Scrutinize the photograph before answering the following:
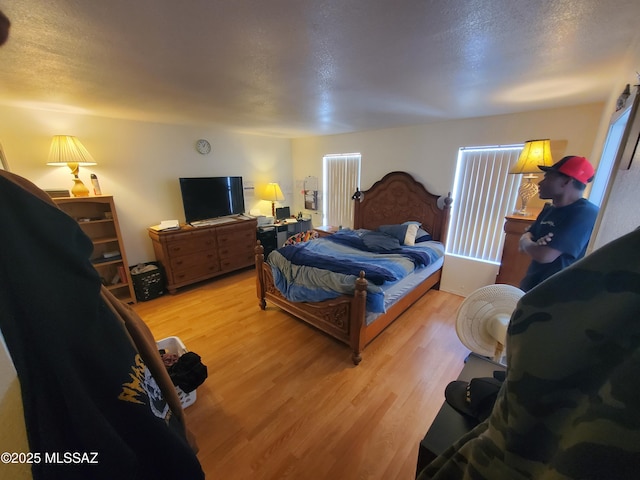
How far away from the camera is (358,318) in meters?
1.99

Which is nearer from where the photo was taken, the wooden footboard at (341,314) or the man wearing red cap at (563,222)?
the man wearing red cap at (563,222)

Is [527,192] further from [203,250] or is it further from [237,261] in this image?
[203,250]

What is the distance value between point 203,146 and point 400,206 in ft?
10.0

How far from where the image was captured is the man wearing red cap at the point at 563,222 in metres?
1.40

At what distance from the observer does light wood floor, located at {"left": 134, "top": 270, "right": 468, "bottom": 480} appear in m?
1.38

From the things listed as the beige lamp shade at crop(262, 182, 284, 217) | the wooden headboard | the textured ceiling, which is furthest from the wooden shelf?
the wooden headboard

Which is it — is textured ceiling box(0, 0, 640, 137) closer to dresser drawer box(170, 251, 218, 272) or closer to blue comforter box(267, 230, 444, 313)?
blue comforter box(267, 230, 444, 313)

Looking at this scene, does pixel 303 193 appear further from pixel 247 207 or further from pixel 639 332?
pixel 639 332

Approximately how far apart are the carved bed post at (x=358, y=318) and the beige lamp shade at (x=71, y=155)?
3.05 m

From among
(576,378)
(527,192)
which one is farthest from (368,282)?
(527,192)

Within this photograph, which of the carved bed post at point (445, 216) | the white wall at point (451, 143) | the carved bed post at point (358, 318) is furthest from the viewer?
the carved bed post at point (445, 216)

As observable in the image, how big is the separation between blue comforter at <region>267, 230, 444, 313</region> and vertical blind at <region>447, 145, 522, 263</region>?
0.38 metres

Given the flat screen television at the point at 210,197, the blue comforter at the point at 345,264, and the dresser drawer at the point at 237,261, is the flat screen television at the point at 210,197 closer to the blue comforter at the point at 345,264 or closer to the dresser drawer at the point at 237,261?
the dresser drawer at the point at 237,261

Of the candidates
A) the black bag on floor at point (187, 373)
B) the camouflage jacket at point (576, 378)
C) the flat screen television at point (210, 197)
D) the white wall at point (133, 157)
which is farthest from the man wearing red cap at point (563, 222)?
the white wall at point (133, 157)
